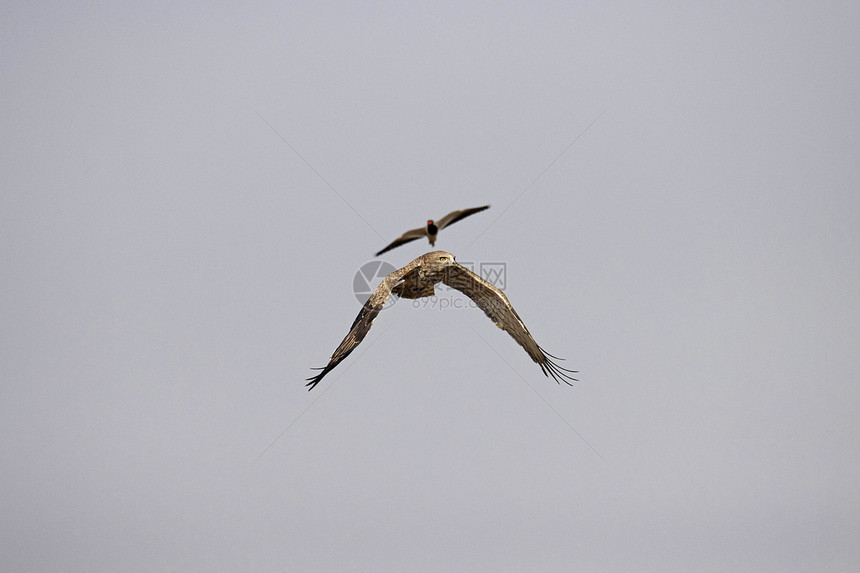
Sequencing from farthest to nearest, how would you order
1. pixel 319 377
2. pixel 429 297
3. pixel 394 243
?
1. pixel 429 297
2. pixel 319 377
3. pixel 394 243

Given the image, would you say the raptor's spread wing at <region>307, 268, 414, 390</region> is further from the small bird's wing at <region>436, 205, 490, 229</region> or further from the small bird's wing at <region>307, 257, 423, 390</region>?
the small bird's wing at <region>436, 205, 490, 229</region>

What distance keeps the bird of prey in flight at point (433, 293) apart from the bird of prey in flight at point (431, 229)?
1.05 metres

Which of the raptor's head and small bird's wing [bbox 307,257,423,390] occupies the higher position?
the raptor's head

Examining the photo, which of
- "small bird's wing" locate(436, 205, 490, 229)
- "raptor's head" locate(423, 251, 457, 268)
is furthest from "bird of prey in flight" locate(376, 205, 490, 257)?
"raptor's head" locate(423, 251, 457, 268)

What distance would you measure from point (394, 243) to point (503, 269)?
2.14 meters

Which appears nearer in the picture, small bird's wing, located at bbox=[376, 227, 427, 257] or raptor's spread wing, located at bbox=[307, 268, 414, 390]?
small bird's wing, located at bbox=[376, 227, 427, 257]

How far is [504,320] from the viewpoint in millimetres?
8203

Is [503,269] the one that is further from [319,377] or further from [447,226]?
[319,377]

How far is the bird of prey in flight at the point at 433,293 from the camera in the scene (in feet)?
24.8

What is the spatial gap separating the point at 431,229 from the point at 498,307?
1.97m

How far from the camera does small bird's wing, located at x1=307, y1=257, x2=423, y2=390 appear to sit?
759cm

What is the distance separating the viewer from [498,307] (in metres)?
8.08

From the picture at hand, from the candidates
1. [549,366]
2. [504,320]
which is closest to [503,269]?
[504,320]

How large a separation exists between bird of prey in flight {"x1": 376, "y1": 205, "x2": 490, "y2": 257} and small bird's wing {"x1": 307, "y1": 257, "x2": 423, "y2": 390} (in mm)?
1195
